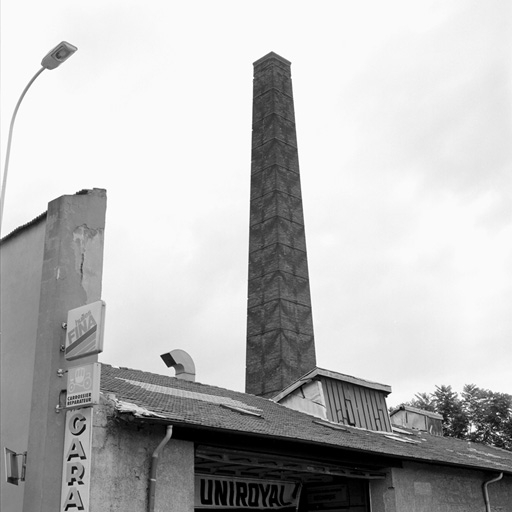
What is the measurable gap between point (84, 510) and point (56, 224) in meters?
4.08

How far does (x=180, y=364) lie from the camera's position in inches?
728

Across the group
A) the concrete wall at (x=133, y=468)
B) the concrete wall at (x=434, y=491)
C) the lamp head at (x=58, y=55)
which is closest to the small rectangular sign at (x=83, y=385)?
the concrete wall at (x=133, y=468)

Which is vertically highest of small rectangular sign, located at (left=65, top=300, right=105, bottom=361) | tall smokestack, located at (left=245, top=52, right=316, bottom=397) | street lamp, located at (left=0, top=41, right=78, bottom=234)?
tall smokestack, located at (left=245, top=52, right=316, bottom=397)

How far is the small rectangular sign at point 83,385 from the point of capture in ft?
30.4

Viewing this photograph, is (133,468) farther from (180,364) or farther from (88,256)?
(180,364)

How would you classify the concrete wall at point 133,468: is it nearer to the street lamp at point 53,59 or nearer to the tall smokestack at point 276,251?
the street lamp at point 53,59

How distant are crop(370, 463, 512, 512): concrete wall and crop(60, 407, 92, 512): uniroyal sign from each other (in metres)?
7.54

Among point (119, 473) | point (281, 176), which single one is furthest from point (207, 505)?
point (281, 176)

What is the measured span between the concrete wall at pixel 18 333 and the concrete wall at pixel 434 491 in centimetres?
791

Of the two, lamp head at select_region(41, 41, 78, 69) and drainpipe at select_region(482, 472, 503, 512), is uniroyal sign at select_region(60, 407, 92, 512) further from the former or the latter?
drainpipe at select_region(482, 472, 503, 512)

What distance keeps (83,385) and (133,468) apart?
4.89 feet

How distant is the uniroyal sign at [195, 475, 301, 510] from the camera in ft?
43.0

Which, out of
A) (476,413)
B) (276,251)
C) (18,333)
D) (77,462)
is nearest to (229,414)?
(77,462)

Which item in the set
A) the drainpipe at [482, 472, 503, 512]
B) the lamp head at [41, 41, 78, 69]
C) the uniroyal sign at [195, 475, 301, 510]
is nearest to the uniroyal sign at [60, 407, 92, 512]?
the uniroyal sign at [195, 475, 301, 510]
